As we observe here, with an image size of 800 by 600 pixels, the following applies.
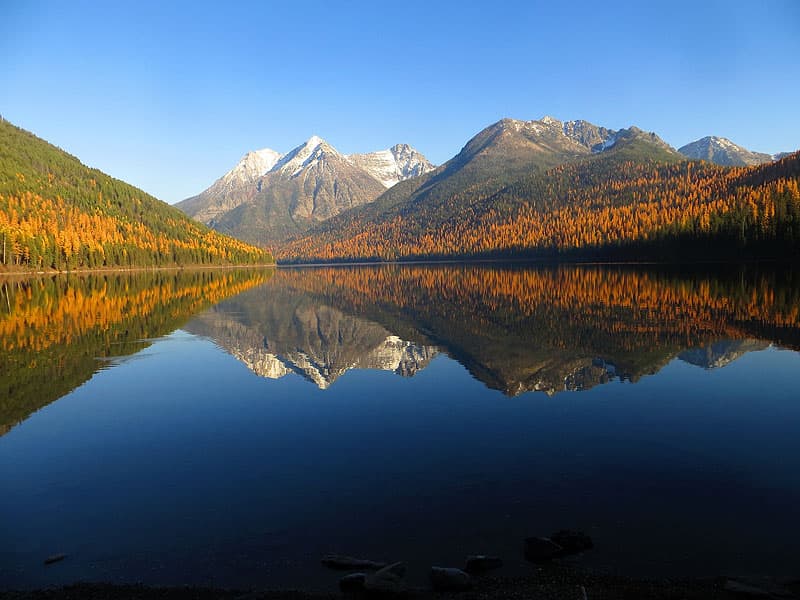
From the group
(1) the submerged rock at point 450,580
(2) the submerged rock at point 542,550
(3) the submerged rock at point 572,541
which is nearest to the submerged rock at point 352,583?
(1) the submerged rock at point 450,580

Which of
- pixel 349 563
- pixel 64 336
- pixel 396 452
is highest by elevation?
pixel 64 336

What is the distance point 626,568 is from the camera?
12.6 metres

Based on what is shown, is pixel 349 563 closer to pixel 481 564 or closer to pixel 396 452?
pixel 481 564

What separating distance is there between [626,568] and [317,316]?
61084 millimetres

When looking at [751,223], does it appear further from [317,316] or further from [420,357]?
[420,357]

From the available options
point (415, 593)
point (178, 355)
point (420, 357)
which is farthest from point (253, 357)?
point (415, 593)

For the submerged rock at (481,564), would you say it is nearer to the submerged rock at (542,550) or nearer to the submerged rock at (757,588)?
the submerged rock at (542,550)

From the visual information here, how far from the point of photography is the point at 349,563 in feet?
42.4

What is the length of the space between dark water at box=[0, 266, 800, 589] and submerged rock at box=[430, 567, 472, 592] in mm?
1174

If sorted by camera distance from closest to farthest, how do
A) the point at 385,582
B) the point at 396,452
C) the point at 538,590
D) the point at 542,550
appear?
1. the point at 538,590
2. the point at 385,582
3. the point at 542,550
4. the point at 396,452

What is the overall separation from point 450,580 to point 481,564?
4.14 feet

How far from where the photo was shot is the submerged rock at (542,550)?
42.5 ft

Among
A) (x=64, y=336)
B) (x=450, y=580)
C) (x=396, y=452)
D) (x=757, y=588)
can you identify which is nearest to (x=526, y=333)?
(x=396, y=452)

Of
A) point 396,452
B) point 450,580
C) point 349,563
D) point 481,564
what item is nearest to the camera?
point 450,580
